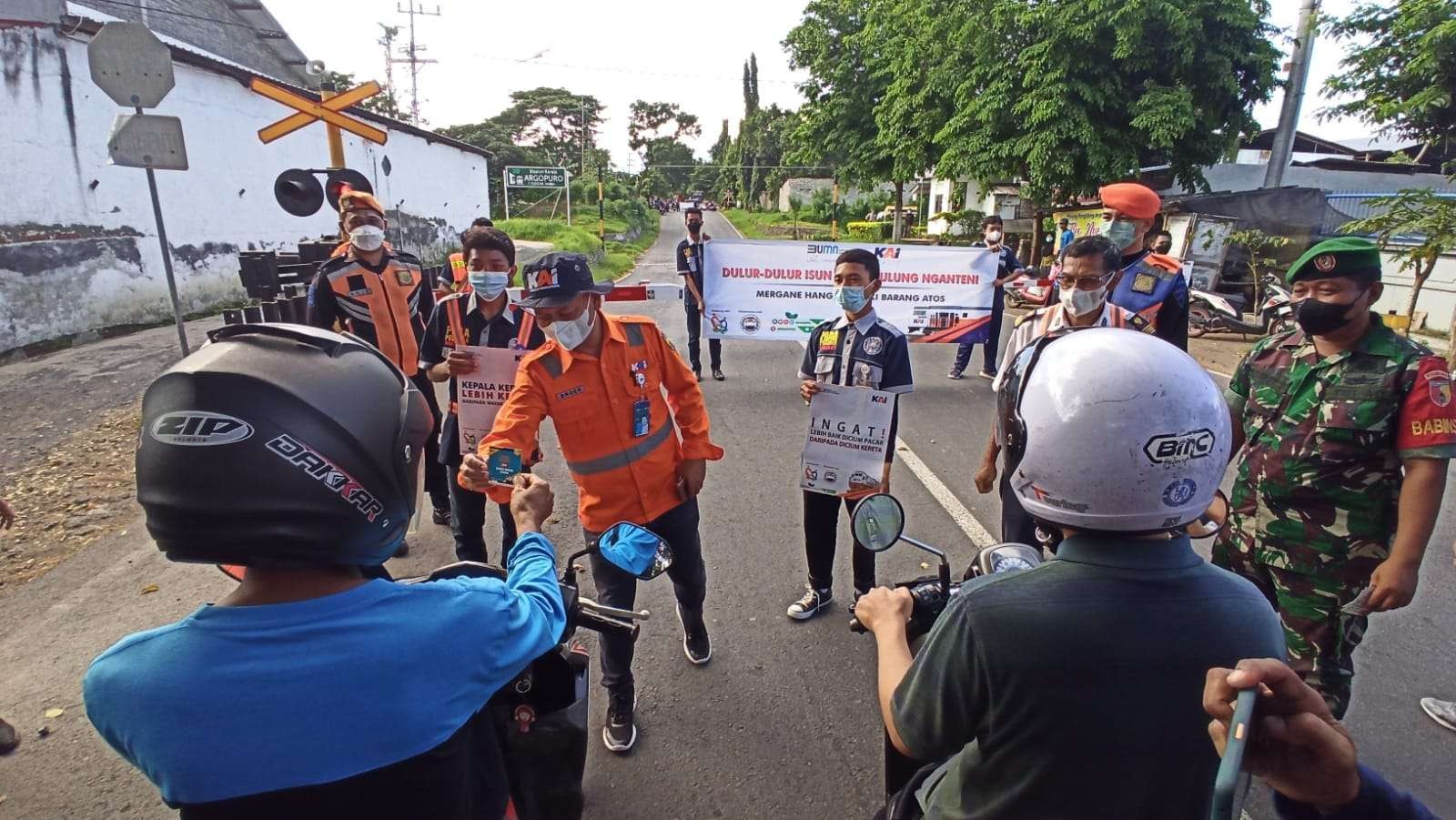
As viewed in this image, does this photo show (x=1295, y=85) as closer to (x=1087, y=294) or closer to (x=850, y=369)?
(x=1087, y=294)

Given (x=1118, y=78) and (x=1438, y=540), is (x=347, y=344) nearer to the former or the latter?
(x=1438, y=540)

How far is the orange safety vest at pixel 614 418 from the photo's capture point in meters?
2.79

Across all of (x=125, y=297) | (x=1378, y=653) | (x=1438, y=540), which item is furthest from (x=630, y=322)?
(x=125, y=297)

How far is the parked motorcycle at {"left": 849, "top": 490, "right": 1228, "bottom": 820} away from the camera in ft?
5.22

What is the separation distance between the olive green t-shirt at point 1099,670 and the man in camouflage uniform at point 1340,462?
1.56 m

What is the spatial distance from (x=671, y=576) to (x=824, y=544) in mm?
897

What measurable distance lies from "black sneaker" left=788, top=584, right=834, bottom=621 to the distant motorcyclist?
2681 millimetres

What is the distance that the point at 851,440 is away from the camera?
3562mm

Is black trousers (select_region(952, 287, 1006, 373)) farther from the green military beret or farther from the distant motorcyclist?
the distant motorcyclist

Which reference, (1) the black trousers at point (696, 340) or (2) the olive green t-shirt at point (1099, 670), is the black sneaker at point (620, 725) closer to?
(2) the olive green t-shirt at point (1099, 670)

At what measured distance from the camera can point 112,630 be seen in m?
3.59

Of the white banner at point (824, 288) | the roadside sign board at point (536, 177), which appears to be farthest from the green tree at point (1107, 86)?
the roadside sign board at point (536, 177)

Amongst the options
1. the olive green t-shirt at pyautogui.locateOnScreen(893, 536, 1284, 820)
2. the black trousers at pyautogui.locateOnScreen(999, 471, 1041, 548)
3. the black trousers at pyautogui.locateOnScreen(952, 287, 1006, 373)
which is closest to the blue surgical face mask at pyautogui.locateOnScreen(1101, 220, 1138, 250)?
the black trousers at pyautogui.locateOnScreen(999, 471, 1041, 548)

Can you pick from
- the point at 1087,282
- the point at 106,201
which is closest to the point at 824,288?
the point at 1087,282
